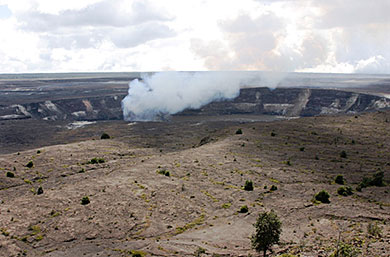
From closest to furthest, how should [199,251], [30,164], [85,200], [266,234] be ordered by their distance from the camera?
[266,234]
[199,251]
[85,200]
[30,164]

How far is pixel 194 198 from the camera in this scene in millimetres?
50875

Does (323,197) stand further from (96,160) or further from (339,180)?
(96,160)

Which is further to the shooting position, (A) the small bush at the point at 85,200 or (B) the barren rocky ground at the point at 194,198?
(A) the small bush at the point at 85,200

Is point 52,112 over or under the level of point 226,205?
over

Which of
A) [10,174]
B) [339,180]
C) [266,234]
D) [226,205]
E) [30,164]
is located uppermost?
[30,164]

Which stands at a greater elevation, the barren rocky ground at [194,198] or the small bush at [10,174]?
the small bush at [10,174]

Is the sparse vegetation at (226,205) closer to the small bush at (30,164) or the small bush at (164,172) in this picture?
the small bush at (164,172)

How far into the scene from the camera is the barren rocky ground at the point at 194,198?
37312 mm

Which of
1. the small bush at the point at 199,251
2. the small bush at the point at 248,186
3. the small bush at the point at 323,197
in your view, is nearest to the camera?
the small bush at the point at 199,251

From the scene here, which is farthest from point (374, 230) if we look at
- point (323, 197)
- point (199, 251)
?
point (199, 251)

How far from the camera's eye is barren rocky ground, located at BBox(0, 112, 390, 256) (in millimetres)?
37312

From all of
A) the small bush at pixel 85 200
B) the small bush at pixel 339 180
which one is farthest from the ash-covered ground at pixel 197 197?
the small bush at pixel 339 180

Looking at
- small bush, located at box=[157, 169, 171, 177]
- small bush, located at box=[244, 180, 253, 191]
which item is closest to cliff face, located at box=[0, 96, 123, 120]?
small bush, located at box=[157, 169, 171, 177]

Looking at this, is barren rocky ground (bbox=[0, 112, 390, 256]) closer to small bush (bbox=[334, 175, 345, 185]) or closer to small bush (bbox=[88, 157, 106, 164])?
small bush (bbox=[88, 157, 106, 164])
